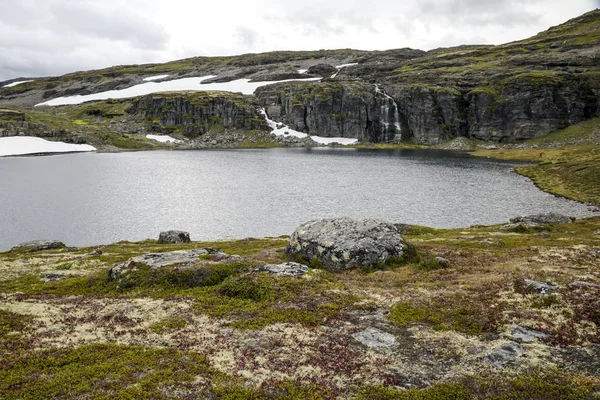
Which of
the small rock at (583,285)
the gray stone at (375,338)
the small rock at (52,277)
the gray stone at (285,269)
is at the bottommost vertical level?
the small rock at (52,277)

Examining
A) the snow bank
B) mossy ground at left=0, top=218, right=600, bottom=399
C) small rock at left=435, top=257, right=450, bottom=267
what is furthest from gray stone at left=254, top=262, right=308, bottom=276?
the snow bank

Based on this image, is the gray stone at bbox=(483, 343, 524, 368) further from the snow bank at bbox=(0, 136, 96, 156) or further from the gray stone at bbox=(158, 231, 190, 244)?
the snow bank at bbox=(0, 136, 96, 156)

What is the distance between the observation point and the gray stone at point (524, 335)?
15188mm

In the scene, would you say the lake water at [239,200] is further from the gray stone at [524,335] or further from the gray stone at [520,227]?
the gray stone at [524,335]

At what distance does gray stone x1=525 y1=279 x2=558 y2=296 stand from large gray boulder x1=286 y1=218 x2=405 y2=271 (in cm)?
1039

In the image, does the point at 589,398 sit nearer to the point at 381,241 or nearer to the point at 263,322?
the point at 263,322

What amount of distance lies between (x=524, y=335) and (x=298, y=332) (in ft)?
30.9

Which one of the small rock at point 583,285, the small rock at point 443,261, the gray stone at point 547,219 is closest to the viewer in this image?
the small rock at point 583,285

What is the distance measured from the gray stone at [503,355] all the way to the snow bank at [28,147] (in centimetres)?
22100

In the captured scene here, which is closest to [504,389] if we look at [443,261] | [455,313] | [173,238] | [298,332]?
[455,313]

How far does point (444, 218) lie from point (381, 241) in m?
40.3

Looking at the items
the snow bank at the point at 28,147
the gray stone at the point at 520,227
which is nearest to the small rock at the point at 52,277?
the gray stone at the point at 520,227

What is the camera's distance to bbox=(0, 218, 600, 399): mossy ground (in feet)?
40.8

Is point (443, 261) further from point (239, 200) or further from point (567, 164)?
point (567, 164)
